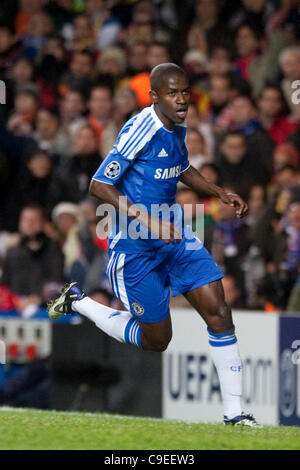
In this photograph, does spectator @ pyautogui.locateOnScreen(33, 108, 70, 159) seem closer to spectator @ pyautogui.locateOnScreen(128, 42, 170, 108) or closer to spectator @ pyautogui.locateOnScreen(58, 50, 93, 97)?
spectator @ pyautogui.locateOnScreen(58, 50, 93, 97)

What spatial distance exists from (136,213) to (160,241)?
50 centimetres

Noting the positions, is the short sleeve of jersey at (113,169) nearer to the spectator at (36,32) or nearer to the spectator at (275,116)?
the spectator at (275,116)

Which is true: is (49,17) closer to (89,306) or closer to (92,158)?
(92,158)

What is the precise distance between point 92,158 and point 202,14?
245 cm

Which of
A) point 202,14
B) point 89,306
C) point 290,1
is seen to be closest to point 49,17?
point 202,14

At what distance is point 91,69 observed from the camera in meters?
15.1

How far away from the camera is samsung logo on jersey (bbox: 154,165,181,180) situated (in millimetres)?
7586

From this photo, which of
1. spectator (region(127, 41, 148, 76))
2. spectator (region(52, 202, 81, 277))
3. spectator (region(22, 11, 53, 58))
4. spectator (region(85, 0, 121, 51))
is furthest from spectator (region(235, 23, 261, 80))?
spectator (region(22, 11, 53, 58))

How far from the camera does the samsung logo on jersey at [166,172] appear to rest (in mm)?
7586

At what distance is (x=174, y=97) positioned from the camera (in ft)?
24.4

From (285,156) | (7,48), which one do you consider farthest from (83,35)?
(285,156)

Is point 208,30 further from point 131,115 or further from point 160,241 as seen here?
point 160,241

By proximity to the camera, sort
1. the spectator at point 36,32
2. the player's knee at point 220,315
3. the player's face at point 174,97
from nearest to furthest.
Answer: the player's face at point 174,97 < the player's knee at point 220,315 < the spectator at point 36,32

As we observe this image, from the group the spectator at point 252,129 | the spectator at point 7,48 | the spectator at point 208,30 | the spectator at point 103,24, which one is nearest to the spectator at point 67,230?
the spectator at point 252,129
